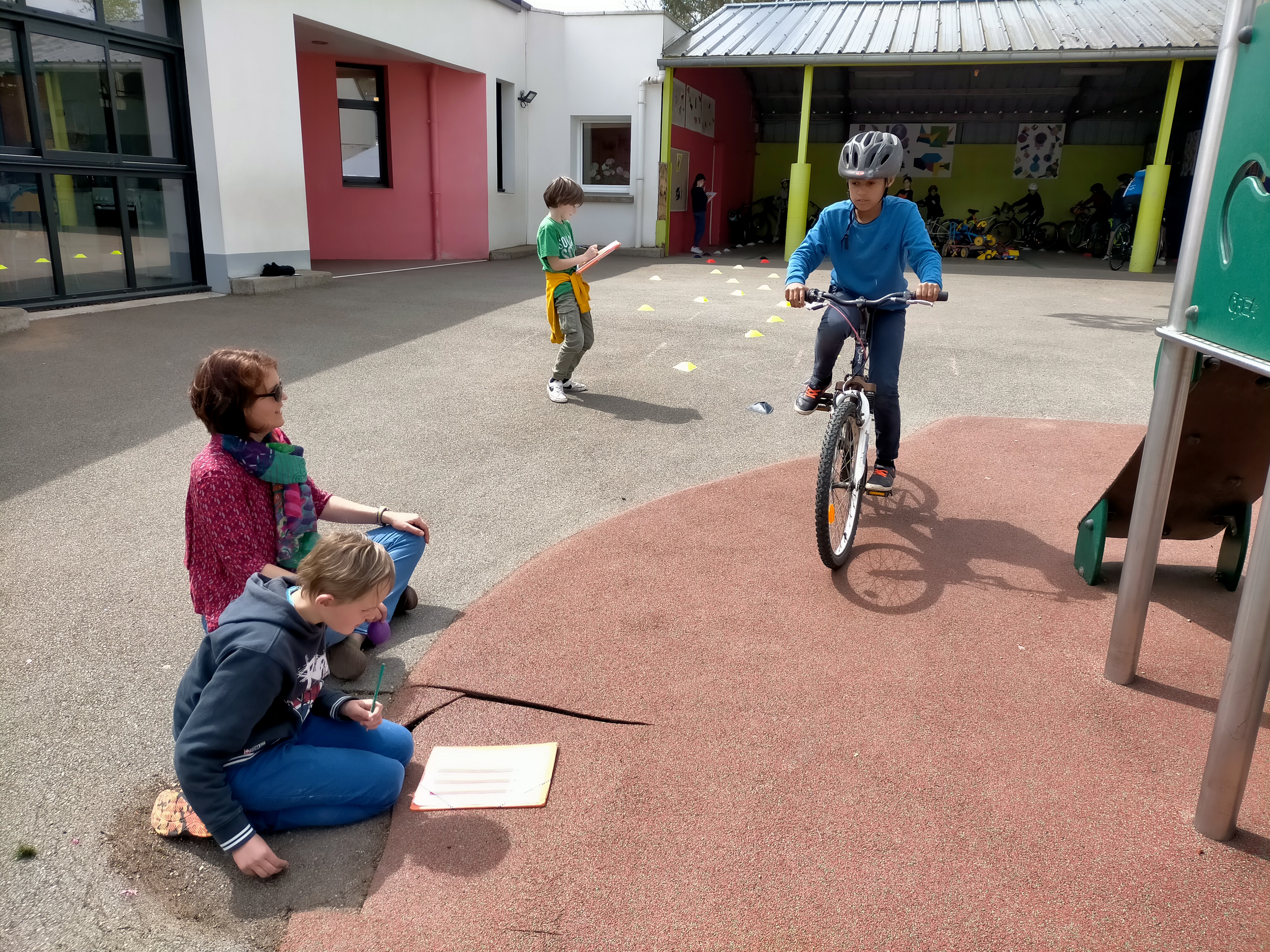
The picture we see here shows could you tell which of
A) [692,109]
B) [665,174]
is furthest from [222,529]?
[692,109]

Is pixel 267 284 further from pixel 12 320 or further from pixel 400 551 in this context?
pixel 400 551

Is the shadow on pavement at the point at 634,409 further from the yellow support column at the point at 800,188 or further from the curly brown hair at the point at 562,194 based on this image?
the yellow support column at the point at 800,188

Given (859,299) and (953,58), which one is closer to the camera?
(859,299)

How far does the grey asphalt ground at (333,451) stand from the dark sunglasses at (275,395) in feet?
3.48

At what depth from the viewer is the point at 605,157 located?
21062 mm

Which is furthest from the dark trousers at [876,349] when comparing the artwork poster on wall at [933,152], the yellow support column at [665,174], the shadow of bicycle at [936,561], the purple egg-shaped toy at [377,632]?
the artwork poster on wall at [933,152]

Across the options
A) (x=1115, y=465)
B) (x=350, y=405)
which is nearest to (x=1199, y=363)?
(x=1115, y=465)

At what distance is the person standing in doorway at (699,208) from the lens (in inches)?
836

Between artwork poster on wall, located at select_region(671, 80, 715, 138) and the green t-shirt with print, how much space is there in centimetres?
1411

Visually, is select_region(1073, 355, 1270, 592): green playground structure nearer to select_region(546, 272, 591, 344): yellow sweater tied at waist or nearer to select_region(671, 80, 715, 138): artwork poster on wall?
select_region(546, 272, 591, 344): yellow sweater tied at waist

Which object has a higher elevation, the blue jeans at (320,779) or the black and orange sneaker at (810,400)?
the black and orange sneaker at (810,400)

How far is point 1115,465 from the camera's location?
5.86m

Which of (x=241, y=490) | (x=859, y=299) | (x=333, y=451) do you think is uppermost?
(x=859, y=299)

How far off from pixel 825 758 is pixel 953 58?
17.7 meters
